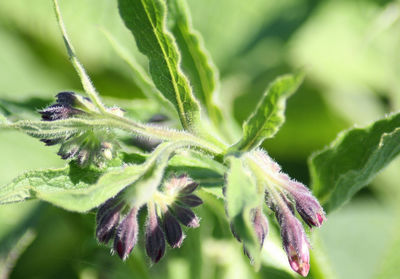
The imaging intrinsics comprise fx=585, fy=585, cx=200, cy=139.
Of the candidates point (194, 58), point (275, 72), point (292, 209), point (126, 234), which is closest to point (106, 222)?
point (126, 234)

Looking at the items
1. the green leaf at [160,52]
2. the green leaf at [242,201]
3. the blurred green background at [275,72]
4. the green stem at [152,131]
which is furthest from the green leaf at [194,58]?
the blurred green background at [275,72]

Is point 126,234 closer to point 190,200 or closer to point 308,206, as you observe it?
point 190,200

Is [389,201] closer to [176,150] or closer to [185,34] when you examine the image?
[185,34]

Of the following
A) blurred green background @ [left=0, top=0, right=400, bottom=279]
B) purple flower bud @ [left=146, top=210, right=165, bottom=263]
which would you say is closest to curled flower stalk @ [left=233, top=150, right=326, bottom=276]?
purple flower bud @ [left=146, top=210, right=165, bottom=263]

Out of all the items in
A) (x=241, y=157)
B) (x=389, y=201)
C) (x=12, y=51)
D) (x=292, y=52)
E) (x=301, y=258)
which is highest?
(x=241, y=157)

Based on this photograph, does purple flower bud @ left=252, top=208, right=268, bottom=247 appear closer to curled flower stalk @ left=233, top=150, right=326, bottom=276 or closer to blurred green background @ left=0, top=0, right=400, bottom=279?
curled flower stalk @ left=233, top=150, right=326, bottom=276

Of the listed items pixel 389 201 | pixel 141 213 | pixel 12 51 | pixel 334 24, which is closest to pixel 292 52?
pixel 334 24

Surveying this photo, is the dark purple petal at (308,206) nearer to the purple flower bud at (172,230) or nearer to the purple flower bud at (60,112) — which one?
the purple flower bud at (172,230)
